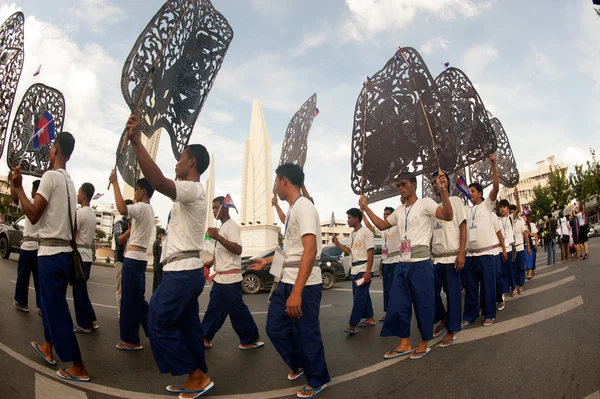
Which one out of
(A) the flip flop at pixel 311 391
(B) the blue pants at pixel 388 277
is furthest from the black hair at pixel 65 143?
(B) the blue pants at pixel 388 277

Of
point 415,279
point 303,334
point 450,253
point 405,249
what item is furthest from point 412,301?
point 303,334

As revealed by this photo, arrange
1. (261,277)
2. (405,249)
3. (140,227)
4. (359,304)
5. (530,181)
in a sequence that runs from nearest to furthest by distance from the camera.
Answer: (405,249), (140,227), (359,304), (261,277), (530,181)

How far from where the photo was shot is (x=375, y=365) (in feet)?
12.3

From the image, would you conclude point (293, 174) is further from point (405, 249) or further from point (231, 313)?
point (231, 313)

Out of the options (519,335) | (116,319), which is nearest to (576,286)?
(519,335)

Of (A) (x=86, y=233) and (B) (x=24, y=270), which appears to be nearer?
(A) (x=86, y=233)

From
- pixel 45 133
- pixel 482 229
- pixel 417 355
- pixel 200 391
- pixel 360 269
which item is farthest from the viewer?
pixel 360 269

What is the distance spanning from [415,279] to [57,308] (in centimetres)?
324

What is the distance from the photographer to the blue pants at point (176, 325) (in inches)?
116

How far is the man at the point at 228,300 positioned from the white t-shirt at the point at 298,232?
1.39 meters

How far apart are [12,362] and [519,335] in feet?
15.9

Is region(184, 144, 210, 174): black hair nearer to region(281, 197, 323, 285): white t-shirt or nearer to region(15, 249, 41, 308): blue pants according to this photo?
region(281, 197, 323, 285): white t-shirt

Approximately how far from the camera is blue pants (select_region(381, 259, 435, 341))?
13.4 feet

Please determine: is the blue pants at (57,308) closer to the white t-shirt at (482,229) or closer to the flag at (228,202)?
the flag at (228,202)
